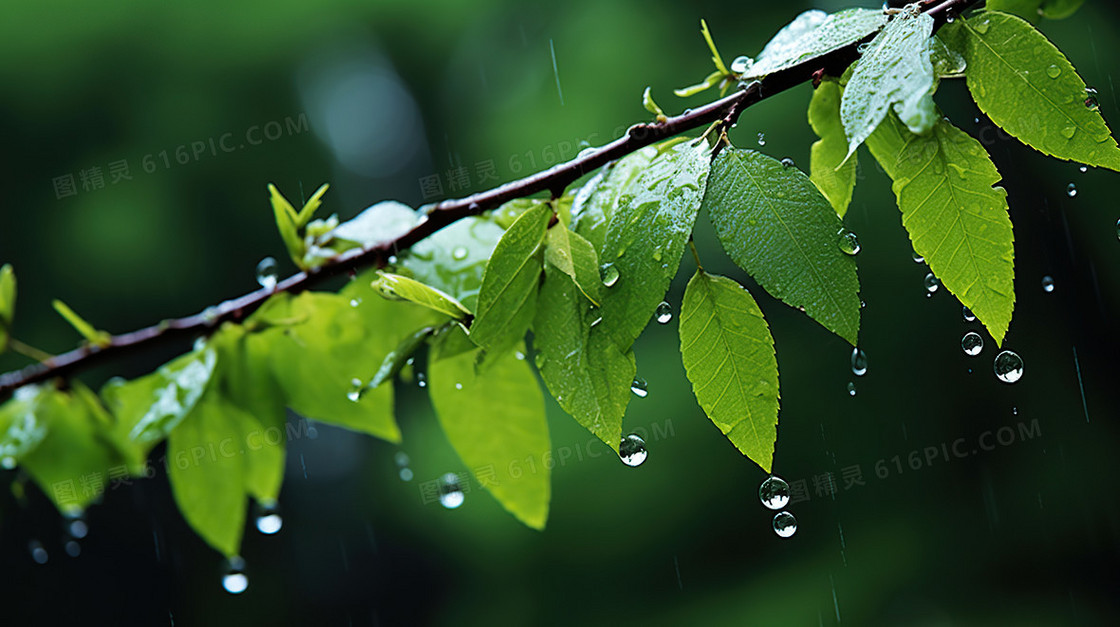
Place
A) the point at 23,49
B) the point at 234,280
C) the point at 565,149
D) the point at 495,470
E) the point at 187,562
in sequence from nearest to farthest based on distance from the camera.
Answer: the point at 495,470 → the point at 565,149 → the point at 23,49 → the point at 234,280 → the point at 187,562

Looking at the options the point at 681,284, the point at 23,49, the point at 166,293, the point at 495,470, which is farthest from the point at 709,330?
the point at 23,49

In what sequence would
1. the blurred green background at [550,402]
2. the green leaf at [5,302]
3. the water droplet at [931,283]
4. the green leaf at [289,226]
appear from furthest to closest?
the blurred green background at [550,402], the green leaf at [5,302], the green leaf at [289,226], the water droplet at [931,283]

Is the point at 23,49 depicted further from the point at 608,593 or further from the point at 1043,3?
the point at 1043,3

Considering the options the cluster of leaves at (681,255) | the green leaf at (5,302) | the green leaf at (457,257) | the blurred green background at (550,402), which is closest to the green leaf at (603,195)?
the cluster of leaves at (681,255)

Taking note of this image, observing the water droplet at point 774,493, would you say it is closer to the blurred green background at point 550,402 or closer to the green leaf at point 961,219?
the green leaf at point 961,219

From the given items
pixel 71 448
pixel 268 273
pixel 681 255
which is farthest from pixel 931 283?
pixel 71 448

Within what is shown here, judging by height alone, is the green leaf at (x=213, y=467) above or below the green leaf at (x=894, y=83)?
below
